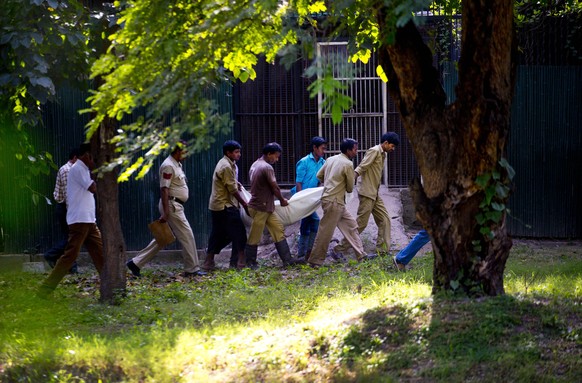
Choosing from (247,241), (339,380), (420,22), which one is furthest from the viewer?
(247,241)

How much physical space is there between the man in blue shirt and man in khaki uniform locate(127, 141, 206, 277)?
6.65ft

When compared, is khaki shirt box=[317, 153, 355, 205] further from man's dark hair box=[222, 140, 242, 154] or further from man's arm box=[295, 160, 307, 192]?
man's dark hair box=[222, 140, 242, 154]

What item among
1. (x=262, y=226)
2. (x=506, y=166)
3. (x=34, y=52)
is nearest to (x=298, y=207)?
(x=262, y=226)

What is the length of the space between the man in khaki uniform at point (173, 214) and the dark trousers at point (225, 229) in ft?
2.04

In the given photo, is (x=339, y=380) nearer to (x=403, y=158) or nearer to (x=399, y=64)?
(x=399, y=64)

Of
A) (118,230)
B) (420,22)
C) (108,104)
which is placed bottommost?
(118,230)

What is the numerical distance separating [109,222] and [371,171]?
5.12 metres

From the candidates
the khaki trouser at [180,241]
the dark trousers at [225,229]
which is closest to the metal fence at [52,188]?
the dark trousers at [225,229]

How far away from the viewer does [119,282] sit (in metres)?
10.1

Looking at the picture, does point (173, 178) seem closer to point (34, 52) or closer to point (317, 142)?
point (317, 142)

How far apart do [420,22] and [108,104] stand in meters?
2.54

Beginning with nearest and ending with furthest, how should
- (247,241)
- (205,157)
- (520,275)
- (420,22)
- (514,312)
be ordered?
(420,22) < (514,312) < (520,275) < (247,241) < (205,157)

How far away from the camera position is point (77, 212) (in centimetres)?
1041


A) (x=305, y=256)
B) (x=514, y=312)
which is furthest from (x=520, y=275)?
(x=305, y=256)
